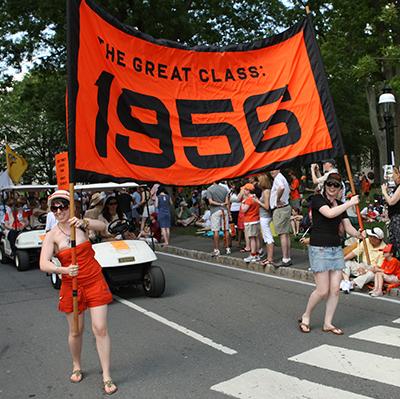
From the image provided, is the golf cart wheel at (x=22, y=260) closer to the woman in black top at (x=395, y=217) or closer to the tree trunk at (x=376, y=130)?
the woman in black top at (x=395, y=217)

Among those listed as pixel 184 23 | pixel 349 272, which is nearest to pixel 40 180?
pixel 184 23

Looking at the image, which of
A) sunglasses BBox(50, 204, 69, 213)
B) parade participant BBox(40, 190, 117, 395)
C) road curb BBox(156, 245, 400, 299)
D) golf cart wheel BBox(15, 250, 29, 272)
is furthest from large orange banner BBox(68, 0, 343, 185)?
golf cart wheel BBox(15, 250, 29, 272)

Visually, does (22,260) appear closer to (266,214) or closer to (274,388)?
(266,214)

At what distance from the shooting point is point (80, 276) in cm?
463

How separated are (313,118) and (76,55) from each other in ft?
9.44

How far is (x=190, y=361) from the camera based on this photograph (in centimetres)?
529

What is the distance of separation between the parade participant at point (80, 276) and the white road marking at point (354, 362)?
1.99 m

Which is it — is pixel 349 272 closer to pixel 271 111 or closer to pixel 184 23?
pixel 271 111

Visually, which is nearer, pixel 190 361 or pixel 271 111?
pixel 190 361

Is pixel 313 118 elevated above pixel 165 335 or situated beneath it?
elevated above

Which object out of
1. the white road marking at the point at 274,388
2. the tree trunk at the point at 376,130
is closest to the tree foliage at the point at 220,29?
the tree trunk at the point at 376,130

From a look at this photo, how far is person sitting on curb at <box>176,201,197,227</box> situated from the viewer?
2105cm

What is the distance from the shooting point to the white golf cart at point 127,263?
315 inches

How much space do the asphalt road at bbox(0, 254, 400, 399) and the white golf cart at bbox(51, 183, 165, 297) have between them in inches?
11.0
